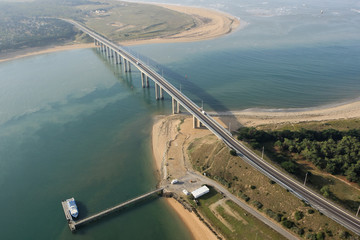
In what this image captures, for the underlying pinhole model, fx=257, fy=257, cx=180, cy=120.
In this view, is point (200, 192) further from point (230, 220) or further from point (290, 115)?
point (290, 115)

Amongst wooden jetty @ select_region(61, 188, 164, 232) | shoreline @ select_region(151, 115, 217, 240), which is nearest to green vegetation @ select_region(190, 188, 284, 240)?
shoreline @ select_region(151, 115, 217, 240)

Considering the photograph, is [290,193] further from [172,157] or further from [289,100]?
[289,100]

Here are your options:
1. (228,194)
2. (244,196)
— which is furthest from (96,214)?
(244,196)

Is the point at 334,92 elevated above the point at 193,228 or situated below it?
above

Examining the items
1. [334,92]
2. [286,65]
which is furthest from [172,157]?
[286,65]

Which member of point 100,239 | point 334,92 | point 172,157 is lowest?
point 100,239

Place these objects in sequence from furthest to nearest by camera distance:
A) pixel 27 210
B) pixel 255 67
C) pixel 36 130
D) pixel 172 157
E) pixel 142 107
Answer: pixel 255 67 < pixel 142 107 < pixel 36 130 < pixel 172 157 < pixel 27 210

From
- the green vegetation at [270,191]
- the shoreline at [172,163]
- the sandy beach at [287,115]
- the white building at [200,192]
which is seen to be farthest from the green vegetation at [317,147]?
the shoreline at [172,163]

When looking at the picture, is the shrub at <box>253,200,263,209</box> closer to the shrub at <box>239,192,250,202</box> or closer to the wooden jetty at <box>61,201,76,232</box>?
the shrub at <box>239,192,250,202</box>
